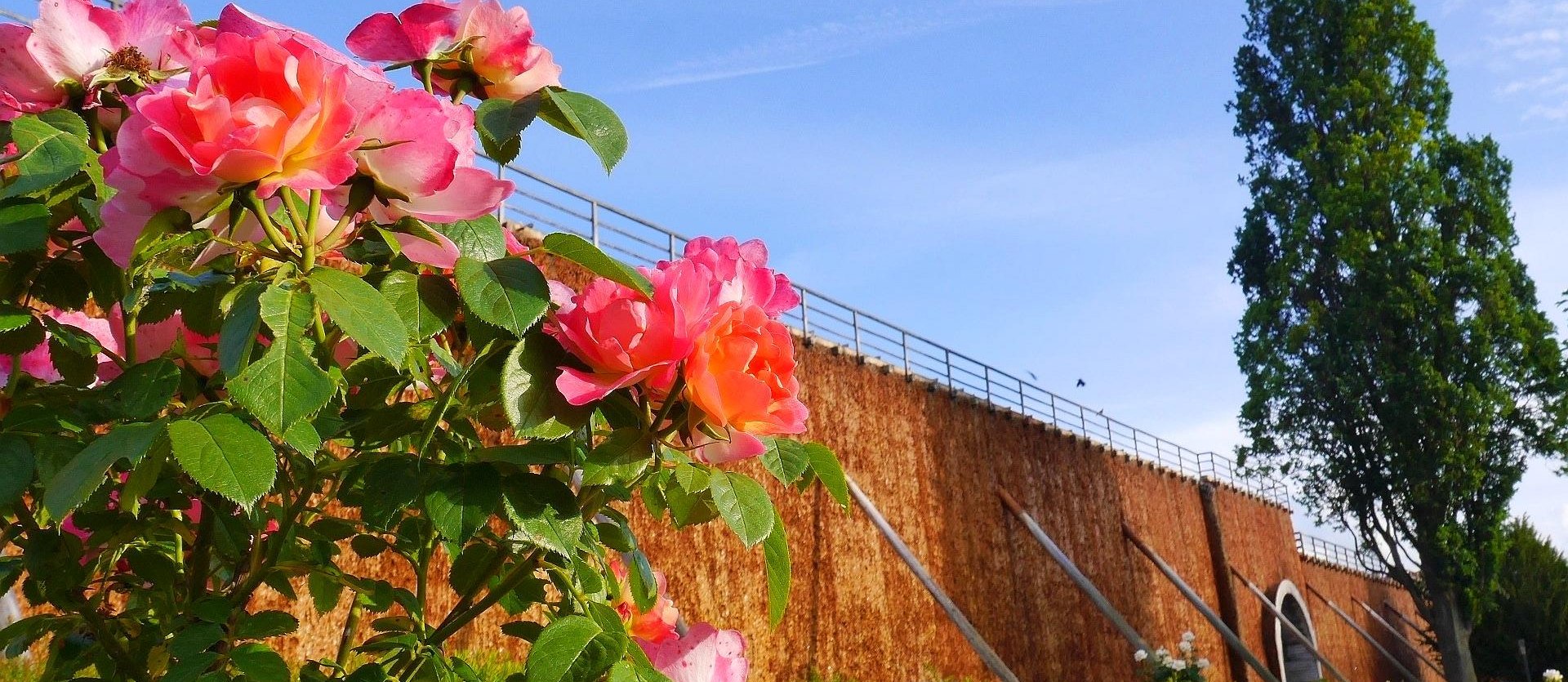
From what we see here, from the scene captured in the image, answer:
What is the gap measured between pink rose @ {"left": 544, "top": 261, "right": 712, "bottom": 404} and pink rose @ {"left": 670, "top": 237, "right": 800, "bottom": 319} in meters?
0.03

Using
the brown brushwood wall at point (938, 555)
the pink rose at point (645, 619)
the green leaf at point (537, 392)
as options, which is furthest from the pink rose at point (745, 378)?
the brown brushwood wall at point (938, 555)

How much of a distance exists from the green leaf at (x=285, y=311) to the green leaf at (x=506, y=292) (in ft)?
0.37

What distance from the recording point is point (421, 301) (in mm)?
987

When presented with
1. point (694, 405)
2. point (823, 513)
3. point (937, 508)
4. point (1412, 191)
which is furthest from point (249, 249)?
point (1412, 191)

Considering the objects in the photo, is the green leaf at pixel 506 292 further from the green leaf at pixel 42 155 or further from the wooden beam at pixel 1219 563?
the wooden beam at pixel 1219 563

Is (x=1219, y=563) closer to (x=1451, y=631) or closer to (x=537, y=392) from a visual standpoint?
(x=1451, y=631)

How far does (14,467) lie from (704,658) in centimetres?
60

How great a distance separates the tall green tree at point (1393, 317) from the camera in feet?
51.2

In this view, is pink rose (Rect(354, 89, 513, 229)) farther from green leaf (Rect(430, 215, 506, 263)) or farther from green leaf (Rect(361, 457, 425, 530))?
green leaf (Rect(361, 457, 425, 530))

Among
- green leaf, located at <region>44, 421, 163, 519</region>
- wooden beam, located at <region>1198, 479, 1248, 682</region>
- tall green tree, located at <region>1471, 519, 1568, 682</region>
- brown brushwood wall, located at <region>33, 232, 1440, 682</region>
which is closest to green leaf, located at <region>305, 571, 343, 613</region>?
green leaf, located at <region>44, 421, 163, 519</region>

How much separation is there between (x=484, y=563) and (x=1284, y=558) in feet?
85.1

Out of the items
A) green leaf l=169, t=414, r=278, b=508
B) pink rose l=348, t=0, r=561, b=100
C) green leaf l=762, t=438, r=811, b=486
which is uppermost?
pink rose l=348, t=0, r=561, b=100

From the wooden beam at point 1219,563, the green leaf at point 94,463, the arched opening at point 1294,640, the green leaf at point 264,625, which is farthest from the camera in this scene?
the arched opening at point 1294,640

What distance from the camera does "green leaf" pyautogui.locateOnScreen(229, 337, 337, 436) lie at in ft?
2.68
